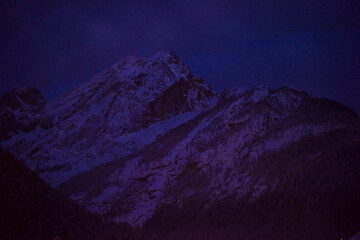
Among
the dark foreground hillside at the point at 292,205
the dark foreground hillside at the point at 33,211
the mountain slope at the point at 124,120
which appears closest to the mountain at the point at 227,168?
Answer: the dark foreground hillside at the point at 292,205

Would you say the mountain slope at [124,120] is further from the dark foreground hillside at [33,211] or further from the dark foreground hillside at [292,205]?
the dark foreground hillside at [33,211]

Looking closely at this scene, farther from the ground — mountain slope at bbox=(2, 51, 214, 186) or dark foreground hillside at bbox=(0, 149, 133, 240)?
mountain slope at bbox=(2, 51, 214, 186)

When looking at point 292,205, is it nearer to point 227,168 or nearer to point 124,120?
point 227,168

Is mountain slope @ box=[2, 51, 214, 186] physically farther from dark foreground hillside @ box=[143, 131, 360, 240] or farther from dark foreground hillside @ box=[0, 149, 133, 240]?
dark foreground hillside @ box=[0, 149, 133, 240]

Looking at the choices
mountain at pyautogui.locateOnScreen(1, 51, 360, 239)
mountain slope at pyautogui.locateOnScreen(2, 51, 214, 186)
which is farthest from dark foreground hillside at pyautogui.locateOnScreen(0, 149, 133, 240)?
mountain slope at pyautogui.locateOnScreen(2, 51, 214, 186)

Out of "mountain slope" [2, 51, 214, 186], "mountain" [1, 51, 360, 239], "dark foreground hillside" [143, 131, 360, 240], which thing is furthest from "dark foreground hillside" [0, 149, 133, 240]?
"mountain slope" [2, 51, 214, 186]

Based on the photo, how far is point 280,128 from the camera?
3529 inches

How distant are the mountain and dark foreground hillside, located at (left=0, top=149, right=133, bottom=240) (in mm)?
29485

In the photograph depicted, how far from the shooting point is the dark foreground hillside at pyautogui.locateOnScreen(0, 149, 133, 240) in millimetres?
33250

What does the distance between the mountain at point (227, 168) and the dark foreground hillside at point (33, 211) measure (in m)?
29.5

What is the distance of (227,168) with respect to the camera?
93.2 metres

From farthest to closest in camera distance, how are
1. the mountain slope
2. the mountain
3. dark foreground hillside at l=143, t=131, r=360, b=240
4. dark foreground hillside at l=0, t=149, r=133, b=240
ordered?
the mountain slope
the mountain
dark foreground hillside at l=143, t=131, r=360, b=240
dark foreground hillside at l=0, t=149, r=133, b=240

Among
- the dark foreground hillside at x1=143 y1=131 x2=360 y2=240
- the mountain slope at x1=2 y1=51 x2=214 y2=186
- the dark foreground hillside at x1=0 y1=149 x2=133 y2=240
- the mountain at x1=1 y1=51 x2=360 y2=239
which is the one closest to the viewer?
the dark foreground hillside at x1=0 y1=149 x2=133 y2=240

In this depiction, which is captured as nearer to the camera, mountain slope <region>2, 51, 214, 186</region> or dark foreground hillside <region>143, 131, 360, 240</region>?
dark foreground hillside <region>143, 131, 360, 240</region>
